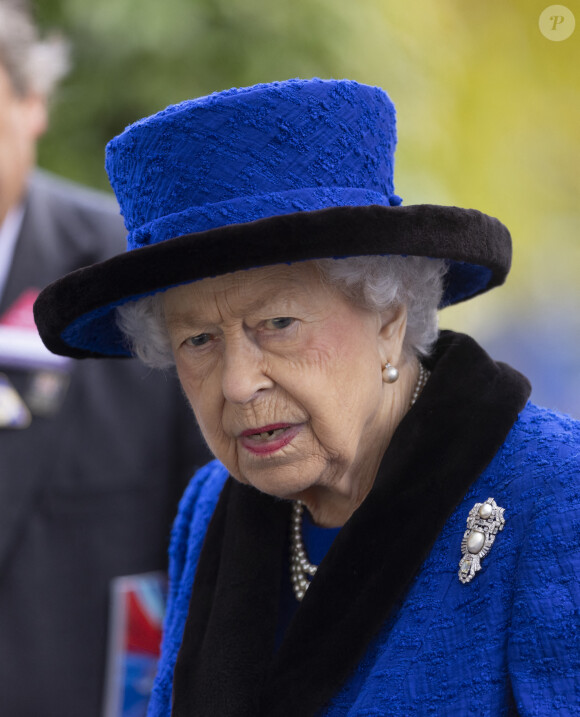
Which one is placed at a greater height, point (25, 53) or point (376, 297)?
point (25, 53)

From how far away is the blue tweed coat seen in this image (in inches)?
60.9

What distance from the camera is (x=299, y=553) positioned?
83.2 inches

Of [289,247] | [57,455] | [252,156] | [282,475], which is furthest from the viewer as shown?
[57,455]

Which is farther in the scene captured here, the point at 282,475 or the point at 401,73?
the point at 401,73


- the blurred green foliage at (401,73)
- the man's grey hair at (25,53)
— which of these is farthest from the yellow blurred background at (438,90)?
the man's grey hair at (25,53)

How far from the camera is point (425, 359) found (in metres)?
2.08

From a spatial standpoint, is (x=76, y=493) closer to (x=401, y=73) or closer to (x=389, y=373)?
(x=389, y=373)

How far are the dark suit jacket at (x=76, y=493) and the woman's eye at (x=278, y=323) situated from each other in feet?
5.28

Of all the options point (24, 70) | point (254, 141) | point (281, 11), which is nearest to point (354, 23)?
point (281, 11)

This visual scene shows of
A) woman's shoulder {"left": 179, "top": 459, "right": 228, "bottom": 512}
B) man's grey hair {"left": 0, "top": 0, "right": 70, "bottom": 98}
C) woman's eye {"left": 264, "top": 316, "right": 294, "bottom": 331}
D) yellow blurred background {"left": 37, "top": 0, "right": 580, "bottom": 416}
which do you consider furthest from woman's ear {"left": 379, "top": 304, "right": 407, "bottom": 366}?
man's grey hair {"left": 0, "top": 0, "right": 70, "bottom": 98}

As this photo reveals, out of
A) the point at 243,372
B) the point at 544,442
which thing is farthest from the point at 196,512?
the point at 544,442

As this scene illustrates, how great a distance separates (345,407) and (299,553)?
46 centimetres

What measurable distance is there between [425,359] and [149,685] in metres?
2.03

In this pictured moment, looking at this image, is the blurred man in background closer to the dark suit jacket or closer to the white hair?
the dark suit jacket
